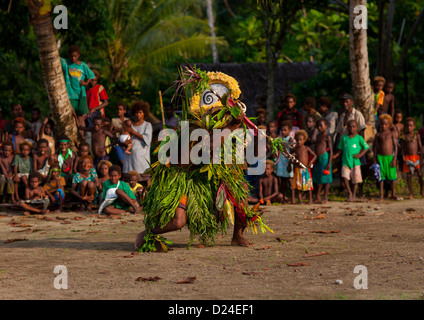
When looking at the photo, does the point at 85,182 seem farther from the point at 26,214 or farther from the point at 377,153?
the point at 377,153

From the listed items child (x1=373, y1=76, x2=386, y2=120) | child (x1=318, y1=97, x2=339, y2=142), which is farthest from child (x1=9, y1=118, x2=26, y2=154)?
child (x1=373, y1=76, x2=386, y2=120)

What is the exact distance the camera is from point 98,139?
10.8m

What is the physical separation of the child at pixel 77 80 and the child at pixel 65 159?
0.75m

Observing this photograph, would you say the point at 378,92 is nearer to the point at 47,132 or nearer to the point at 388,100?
the point at 388,100

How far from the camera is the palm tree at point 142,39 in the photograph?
1992cm

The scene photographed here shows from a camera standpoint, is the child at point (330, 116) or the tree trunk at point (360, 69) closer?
the tree trunk at point (360, 69)

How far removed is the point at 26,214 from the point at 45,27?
2.96 meters

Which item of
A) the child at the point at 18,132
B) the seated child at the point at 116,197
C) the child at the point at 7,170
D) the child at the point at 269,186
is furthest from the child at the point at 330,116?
the child at the point at 7,170

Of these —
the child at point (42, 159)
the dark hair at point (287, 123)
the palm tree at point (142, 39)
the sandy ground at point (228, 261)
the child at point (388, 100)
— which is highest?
the palm tree at point (142, 39)

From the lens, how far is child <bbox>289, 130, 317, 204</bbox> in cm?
1047

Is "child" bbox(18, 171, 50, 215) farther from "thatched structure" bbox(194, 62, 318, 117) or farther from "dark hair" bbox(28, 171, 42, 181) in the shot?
"thatched structure" bbox(194, 62, 318, 117)

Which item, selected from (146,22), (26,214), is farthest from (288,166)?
(146,22)

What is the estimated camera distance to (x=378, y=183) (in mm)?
11469

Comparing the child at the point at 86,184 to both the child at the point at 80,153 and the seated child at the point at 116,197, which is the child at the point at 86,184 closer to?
the child at the point at 80,153
